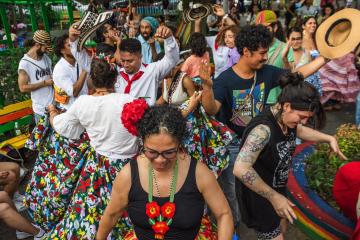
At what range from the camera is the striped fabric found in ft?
22.1

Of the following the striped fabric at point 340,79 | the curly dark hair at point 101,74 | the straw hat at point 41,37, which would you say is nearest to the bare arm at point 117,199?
the curly dark hair at point 101,74

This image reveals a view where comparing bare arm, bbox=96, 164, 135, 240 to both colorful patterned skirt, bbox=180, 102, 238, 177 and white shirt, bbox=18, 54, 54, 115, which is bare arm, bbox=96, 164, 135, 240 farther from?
white shirt, bbox=18, 54, 54, 115

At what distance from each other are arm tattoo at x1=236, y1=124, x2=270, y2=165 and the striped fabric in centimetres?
514

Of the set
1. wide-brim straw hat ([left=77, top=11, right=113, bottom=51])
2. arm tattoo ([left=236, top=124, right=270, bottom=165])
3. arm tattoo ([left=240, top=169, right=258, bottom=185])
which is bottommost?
arm tattoo ([left=240, top=169, right=258, bottom=185])

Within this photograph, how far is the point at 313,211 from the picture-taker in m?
3.59

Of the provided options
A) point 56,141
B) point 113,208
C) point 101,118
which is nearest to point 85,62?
point 56,141

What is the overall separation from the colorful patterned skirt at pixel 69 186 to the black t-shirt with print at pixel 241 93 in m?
1.02

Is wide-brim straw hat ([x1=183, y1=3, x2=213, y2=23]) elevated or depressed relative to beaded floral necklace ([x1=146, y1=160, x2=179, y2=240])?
elevated

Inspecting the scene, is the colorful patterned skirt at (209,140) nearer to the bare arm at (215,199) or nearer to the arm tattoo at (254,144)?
the arm tattoo at (254,144)

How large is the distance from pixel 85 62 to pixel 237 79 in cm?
179

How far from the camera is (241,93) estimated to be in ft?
10.2

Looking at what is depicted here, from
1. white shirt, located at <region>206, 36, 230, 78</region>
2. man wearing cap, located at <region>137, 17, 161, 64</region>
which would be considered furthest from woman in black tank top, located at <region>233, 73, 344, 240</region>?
man wearing cap, located at <region>137, 17, 161, 64</region>

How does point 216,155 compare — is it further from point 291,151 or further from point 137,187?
point 137,187

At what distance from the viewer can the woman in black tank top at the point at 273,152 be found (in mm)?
2256
